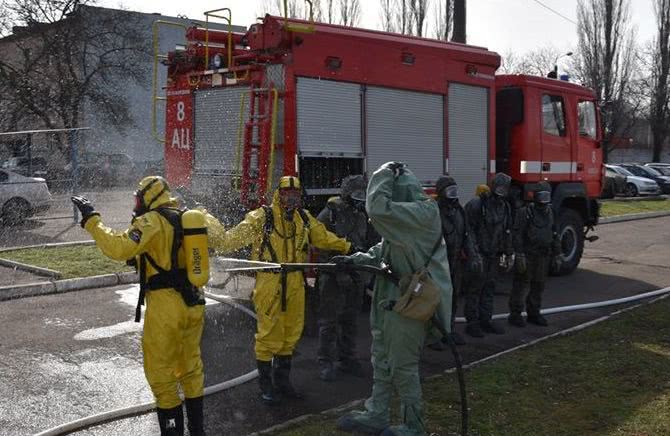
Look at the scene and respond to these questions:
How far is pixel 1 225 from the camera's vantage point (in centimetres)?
1730

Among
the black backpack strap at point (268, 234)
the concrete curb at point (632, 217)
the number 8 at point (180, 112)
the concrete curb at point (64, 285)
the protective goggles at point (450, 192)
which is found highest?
the number 8 at point (180, 112)

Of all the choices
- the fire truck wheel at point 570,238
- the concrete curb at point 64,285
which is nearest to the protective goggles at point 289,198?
the concrete curb at point 64,285

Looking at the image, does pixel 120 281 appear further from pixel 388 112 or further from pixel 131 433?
pixel 131 433

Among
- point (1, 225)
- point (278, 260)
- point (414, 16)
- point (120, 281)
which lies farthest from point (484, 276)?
point (414, 16)

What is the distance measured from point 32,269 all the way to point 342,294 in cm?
641

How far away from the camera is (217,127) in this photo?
9.24 meters

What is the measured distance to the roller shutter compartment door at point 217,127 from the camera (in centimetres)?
890

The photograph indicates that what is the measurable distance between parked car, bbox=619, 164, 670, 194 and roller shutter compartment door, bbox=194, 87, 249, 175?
3150 cm

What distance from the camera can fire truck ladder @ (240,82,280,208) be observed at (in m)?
8.24

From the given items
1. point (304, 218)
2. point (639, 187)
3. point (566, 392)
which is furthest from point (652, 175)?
point (304, 218)

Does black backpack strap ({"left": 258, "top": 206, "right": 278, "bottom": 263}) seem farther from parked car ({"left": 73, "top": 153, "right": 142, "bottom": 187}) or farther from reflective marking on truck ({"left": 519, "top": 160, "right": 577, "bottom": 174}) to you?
parked car ({"left": 73, "top": 153, "right": 142, "bottom": 187})

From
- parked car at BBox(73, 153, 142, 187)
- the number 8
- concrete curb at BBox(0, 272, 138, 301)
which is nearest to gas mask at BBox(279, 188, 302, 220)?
the number 8

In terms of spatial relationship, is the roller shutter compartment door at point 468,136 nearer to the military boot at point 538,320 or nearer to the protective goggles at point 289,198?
the military boot at point 538,320

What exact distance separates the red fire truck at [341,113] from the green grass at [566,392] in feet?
10.6
